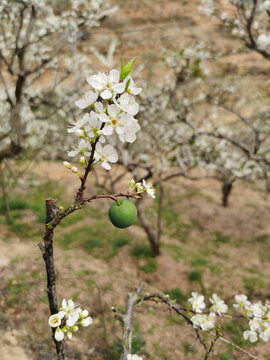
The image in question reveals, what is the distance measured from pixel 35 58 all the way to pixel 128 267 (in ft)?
18.7

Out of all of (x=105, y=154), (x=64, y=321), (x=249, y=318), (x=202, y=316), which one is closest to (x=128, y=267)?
(x=202, y=316)

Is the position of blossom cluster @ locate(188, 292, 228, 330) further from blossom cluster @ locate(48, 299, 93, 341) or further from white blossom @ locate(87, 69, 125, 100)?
white blossom @ locate(87, 69, 125, 100)

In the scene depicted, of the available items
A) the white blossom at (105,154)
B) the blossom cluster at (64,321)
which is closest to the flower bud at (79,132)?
the white blossom at (105,154)

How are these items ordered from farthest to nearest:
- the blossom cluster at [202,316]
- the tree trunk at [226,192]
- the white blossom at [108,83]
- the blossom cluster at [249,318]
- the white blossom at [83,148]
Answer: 1. the tree trunk at [226,192]
2. the blossom cluster at [202,316]
3. the blossom cluster at [249,318]
4. the white blossom at [83,148]
5. the white blossom at [108,83]

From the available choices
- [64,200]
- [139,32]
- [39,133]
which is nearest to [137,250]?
[64,200]

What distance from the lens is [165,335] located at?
4285 millimetres

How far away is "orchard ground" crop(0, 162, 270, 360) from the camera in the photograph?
3814 millimetres

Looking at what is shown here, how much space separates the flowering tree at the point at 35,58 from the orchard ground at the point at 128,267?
2.02 meters

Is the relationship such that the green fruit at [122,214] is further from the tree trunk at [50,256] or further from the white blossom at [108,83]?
the white blossom at [108,83]

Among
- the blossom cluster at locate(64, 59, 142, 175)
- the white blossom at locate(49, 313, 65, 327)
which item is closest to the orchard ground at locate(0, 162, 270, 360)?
the white blossom at locate(49, 313, 65, 327)

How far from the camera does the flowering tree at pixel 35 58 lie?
5.30 meters

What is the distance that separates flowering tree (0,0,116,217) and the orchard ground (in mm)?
2024

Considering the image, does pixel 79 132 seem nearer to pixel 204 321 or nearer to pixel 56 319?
pixel 56 319

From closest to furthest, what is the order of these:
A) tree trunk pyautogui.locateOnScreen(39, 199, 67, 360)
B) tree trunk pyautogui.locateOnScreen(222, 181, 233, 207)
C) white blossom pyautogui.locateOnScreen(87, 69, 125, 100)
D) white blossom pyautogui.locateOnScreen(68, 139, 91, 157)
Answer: white blossom pyautogui.locateOnScreen(87, 69, 125, 100), white blossom pyautogui.locateOnScreen(68, 139, 91, 157), tree trunk pyautogui.locateOnScreen(39, 199, 67, 360), tree trunk pyautogui.locateOnScreen(222, 181, 233, 207)
